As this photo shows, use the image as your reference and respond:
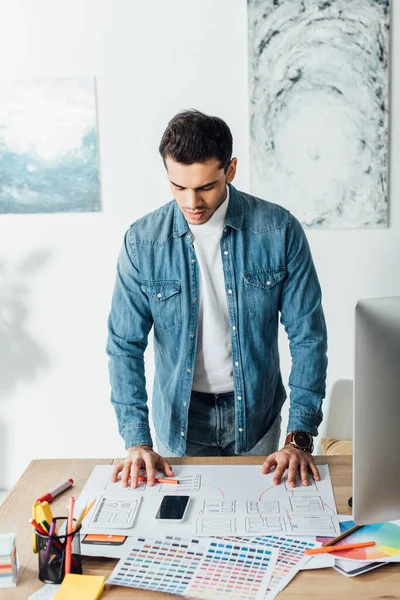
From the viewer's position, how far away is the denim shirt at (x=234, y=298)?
179cm

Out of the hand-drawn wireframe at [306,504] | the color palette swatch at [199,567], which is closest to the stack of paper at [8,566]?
the color palette swatch at [199,567]

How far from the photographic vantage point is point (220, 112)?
281 centimetres

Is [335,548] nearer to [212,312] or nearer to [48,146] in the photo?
[212,312]

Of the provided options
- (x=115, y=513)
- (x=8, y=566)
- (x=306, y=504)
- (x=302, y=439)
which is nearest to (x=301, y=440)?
(x=302, y=439)

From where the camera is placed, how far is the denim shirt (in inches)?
70.5

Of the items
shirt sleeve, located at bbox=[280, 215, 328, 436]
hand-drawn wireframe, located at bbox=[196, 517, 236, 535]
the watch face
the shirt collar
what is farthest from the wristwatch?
the shirt collar

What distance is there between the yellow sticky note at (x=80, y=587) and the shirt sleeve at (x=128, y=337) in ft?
1.98

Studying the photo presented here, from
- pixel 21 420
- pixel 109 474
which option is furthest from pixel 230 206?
pixel 21 420

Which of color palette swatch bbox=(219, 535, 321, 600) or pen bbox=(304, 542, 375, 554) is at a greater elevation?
pen bbox=(304, 542, 375, 554)

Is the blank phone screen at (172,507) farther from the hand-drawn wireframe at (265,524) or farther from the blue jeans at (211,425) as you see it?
the blue jeans at (211,425)

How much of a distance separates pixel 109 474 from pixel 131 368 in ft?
1.01

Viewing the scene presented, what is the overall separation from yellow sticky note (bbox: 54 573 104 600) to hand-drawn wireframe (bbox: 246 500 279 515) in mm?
356

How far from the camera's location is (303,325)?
1780mm

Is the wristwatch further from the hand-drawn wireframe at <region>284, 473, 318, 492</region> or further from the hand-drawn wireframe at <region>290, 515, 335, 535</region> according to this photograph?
the hand-drawn wireframe at <region>290, 515, 335, 535</region>
